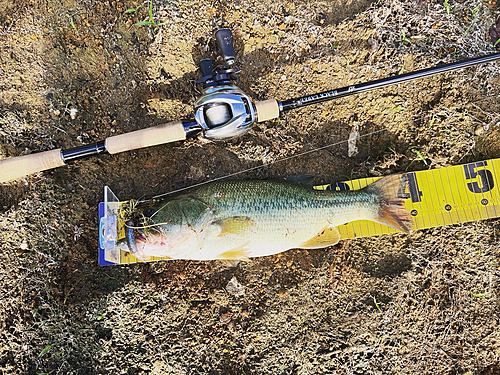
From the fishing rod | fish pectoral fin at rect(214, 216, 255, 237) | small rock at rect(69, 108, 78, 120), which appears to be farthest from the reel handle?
small rock at rect(69, 108, 78, 120)

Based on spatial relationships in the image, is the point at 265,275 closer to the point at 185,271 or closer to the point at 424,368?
the point at 185,271

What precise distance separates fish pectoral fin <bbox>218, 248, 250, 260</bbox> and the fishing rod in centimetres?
110

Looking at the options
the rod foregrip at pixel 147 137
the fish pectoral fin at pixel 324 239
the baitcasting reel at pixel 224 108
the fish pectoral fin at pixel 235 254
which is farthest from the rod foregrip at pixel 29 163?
the fish pectoral fin at pixel 324 239

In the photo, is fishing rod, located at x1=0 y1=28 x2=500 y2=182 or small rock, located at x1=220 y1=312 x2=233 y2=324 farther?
small rock, located at x1=220 y1=312 x2=233 y2=324

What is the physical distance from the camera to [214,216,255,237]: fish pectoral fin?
3182 millimetres

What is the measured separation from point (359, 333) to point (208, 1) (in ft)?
13.0

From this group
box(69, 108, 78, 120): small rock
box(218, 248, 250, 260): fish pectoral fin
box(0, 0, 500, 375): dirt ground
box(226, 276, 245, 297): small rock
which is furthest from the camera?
box(69, 108, 78, 120): small rock

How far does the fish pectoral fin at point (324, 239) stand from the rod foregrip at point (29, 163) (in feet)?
8.25

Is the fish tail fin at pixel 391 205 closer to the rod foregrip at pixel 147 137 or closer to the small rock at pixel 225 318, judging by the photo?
the small rock at pixel 225 318

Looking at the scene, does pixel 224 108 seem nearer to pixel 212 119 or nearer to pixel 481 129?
pixel 212 119

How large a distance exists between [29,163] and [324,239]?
115 inches

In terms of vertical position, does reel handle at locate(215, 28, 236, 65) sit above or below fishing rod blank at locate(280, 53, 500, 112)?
above

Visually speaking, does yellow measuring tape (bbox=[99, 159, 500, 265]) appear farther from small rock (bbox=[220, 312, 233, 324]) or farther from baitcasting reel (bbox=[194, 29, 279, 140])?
small rock (bbox=[220, 312, 233, 324])

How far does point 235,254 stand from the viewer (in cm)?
326
